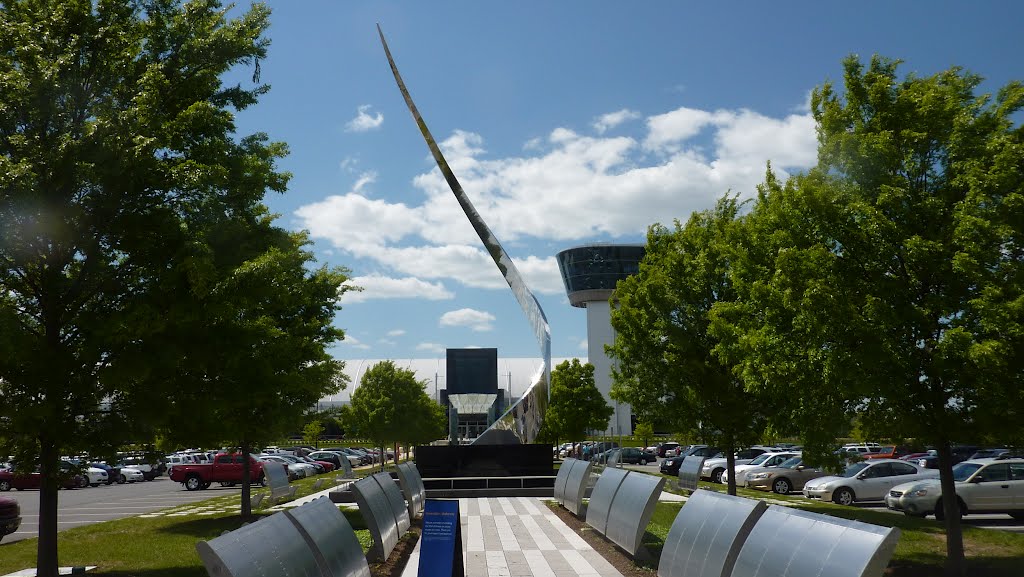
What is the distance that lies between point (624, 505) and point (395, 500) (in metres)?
3.88

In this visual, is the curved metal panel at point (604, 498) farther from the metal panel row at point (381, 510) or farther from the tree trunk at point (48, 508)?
the tree trunk at point (48, 508)

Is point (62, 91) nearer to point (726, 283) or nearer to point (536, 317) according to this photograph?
point (726, 283)

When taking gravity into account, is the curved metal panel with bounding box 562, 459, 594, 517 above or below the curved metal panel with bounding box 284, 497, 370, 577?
below

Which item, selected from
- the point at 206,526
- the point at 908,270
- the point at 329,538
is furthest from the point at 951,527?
the point at 206,526

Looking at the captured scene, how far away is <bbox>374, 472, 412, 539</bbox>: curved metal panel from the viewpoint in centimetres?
1213

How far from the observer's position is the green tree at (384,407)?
46375mm

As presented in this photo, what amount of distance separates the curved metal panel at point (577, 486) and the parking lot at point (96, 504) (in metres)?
11.6

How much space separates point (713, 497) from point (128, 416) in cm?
726

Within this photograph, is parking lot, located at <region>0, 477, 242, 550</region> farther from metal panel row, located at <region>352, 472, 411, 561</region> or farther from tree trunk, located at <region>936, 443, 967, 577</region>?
tree trunk, located at <region>936, 443, 967, 577</region>

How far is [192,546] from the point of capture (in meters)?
13.3

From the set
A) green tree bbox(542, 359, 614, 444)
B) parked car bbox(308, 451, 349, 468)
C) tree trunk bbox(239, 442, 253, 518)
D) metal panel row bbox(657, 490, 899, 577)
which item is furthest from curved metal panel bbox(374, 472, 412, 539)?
green tree bbox(542, 359, 614, 444)

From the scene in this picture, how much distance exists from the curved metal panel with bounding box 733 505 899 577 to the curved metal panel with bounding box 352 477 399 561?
A: 5.48 metres

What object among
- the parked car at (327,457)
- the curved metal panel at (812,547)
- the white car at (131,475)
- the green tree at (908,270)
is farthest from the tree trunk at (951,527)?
the parked car at (327,457)

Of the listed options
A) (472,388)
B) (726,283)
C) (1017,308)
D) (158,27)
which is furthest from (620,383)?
(472,388)
